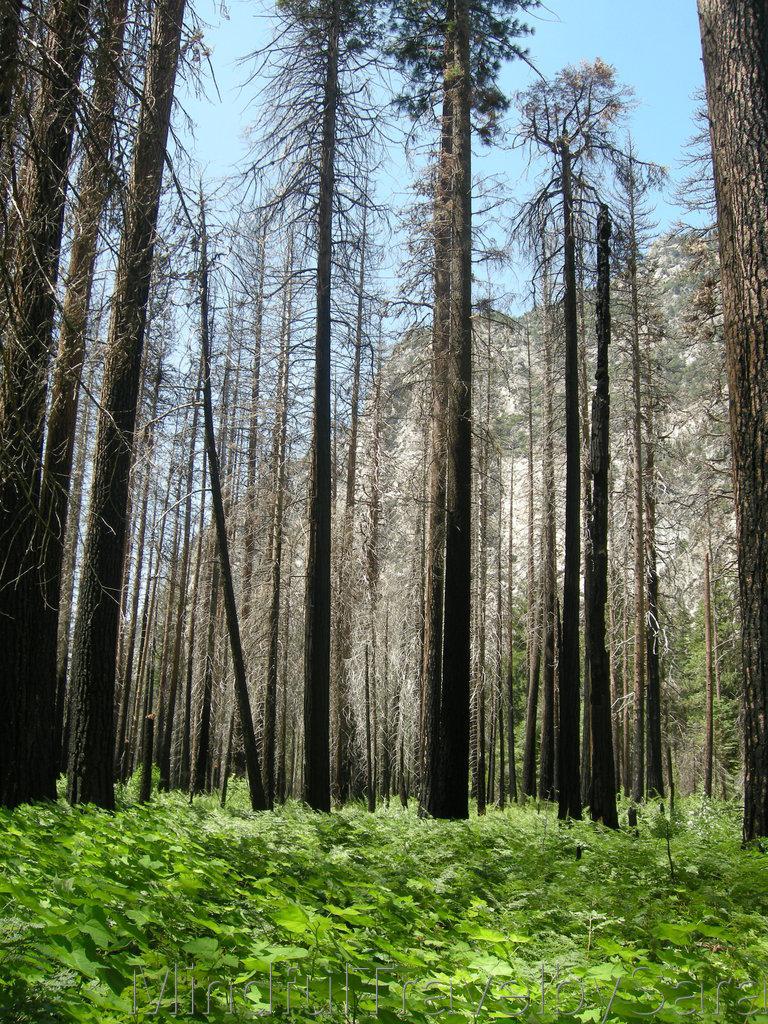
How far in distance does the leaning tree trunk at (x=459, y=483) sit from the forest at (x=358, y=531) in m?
0.05

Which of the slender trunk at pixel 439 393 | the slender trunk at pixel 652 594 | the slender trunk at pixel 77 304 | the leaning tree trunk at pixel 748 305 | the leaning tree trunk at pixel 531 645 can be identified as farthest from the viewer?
the leaning tree trunk at pixel 531 645

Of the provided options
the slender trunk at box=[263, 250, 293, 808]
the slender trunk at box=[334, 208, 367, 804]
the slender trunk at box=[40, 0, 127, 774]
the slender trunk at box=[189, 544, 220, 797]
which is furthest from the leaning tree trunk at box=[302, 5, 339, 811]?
the slender trunk at box=[189, 544, 220, 797]

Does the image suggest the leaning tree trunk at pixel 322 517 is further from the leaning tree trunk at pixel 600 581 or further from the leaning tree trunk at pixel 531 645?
the leaning tree trunk at pixel 531 645

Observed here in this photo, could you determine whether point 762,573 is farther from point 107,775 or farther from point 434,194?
point 434,194

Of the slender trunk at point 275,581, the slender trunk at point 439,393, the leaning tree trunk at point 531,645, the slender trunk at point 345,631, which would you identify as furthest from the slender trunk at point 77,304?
the leaning tree trunk at point 531,645

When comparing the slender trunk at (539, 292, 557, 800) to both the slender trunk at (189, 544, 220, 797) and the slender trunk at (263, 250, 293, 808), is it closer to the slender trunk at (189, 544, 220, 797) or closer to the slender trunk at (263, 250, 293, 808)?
the slender trunk at (263, 250, 293, 808)

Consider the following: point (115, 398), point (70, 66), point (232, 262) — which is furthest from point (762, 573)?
point (232, 262)

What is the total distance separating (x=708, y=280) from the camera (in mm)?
13320

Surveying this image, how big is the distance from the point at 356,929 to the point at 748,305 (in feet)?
16.0

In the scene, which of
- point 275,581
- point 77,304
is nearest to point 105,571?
point 77,304

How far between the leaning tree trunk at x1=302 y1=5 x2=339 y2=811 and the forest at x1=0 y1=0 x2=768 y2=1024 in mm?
51

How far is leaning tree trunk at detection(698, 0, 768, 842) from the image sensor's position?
534cm

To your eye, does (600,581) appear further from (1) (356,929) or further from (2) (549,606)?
(1) (356,929)

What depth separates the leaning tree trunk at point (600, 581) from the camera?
1116cm
